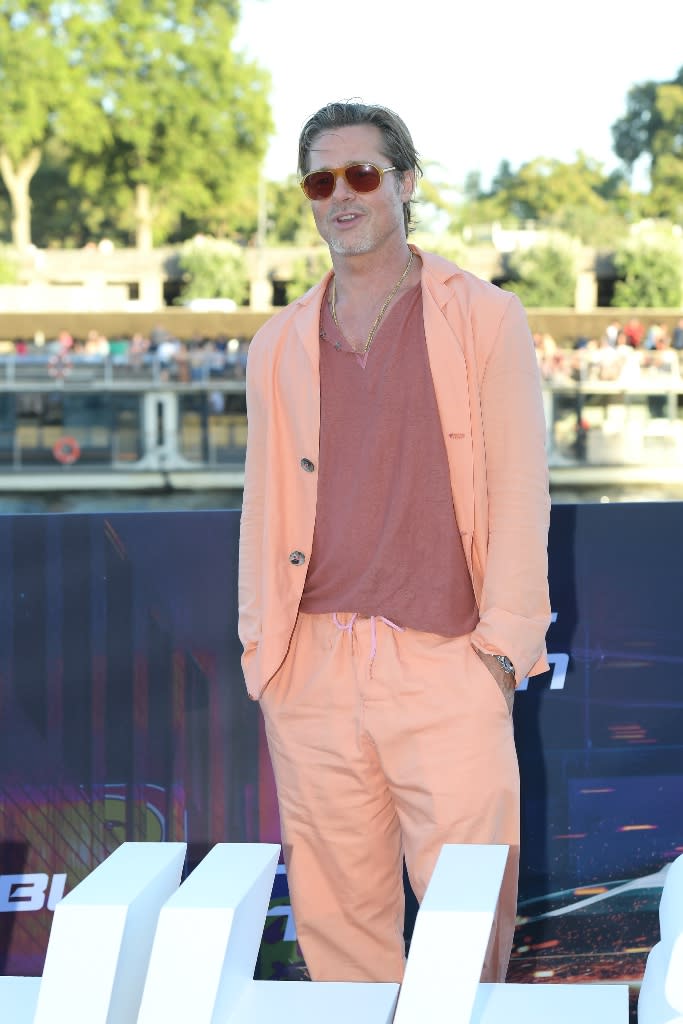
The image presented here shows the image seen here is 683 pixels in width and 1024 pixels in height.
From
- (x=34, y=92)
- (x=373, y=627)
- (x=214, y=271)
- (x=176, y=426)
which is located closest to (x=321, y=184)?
(x=373, y=627)

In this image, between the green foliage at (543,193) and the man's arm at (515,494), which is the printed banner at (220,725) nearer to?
the man's arm at (515,494)

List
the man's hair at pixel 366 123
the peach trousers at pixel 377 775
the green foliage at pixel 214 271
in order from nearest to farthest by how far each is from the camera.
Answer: the peach trousers at pixel 377 775 < the man's hair at pixel 366 123 < the green foliage at pixel 214 271

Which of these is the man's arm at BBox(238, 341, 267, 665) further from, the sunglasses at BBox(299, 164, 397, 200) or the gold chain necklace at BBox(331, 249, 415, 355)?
the sunglasses at BBox(299, 164, 397, 200)

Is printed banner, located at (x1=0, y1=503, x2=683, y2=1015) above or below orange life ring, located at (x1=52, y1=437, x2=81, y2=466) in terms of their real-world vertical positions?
above

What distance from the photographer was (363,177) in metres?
2.34

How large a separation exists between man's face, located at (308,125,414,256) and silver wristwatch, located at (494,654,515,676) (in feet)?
2.13

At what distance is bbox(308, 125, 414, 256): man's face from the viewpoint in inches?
92.1

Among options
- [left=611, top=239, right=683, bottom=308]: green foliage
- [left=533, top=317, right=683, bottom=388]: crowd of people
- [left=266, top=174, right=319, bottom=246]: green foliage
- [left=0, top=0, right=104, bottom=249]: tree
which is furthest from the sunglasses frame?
[left=266, top=174, right=319, bottom=246]: green foliage

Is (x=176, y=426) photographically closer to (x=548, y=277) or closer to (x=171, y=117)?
(x=548, y=277)

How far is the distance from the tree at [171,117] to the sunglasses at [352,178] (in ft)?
218

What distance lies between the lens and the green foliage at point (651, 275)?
54.1m

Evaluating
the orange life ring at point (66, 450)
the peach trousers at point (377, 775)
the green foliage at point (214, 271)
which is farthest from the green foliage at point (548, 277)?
the peach trousers at point (377, 775)

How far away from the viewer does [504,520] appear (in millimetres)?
2297

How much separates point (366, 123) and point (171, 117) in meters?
68.8
